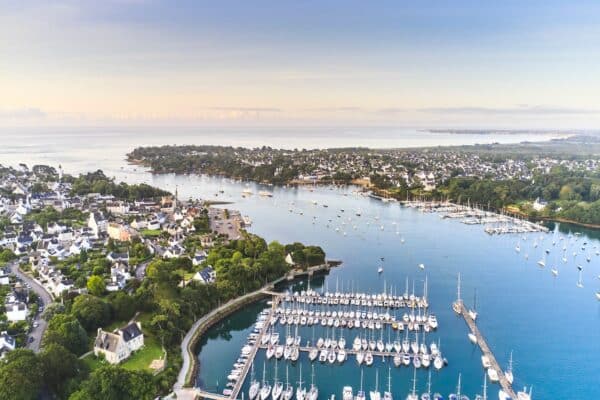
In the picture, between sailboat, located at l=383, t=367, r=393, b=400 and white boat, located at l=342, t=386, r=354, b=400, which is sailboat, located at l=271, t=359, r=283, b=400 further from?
sailboat, located at l=383, t=367, r=393, b=400

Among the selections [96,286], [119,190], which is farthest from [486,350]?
[119,190]

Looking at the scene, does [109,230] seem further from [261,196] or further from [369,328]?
[261,196]

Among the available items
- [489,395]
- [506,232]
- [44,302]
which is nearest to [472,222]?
[506,232]

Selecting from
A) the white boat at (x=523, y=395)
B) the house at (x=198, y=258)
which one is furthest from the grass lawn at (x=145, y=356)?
the white boat at (x=523, y=395)

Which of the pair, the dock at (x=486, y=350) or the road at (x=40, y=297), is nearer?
the dock at (x=486, y=350)

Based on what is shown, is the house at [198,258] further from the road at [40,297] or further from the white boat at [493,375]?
the white boat at [493,375]

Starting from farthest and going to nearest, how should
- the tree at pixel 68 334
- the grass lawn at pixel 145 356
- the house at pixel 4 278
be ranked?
the house at pixel 4 278, the grass lawn at pixel 145 356, the tree at pixel 68 334

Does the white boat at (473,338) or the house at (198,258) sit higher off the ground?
the house at (198,258)

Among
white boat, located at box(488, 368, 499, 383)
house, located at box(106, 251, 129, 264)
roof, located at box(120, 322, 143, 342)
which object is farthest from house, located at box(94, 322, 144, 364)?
white boat, located at box(488, 368, 499, 383)
